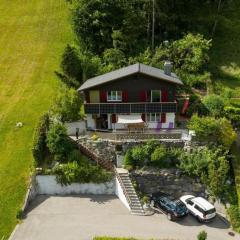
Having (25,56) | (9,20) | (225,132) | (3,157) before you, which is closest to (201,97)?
(225,132)

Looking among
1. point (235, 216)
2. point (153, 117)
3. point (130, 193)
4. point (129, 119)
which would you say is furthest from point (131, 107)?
point (235, 216)

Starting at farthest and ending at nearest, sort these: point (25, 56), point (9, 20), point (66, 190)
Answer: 1. point (9, 20)
2. point (25, 56)
3. point (66, 190)

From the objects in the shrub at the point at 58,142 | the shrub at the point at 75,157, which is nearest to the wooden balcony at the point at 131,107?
the shrub at the point at 58,142

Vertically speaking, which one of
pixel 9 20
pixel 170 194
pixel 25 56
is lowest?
pixel 170 194

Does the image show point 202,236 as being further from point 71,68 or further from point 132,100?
point 71,68

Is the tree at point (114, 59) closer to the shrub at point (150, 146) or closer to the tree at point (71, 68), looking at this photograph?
the tree at point (71, 68)

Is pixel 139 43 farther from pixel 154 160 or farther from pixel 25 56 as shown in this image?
pixel 154 160

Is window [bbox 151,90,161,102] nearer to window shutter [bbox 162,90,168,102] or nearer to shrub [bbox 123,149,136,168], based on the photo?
window shutter [bbox 162,90,168,102]
